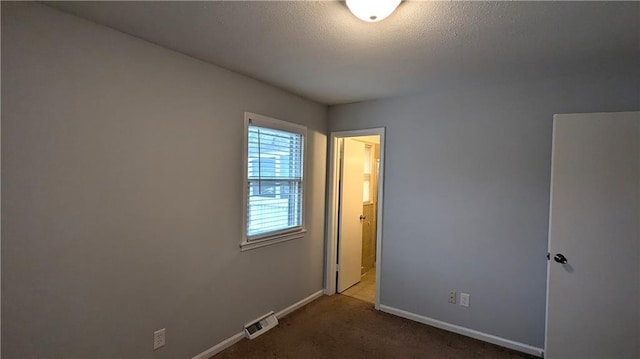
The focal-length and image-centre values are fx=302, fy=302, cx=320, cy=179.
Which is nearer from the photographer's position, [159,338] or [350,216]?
[159,338]

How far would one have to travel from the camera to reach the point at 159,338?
2.11 m

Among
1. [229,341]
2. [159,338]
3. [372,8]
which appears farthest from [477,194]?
[159,338]

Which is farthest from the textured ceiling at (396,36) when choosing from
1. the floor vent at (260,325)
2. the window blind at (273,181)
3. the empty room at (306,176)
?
the floor vent at (260,325)

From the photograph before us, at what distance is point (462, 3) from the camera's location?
1.49m

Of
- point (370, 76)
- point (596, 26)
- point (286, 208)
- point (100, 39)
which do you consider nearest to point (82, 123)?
point (100, 39)

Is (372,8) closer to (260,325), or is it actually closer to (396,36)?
(396,36)

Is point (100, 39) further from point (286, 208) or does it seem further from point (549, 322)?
point (549, 322)

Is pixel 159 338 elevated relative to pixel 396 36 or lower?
lower

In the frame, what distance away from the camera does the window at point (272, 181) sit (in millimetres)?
2750

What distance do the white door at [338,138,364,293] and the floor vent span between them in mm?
1137

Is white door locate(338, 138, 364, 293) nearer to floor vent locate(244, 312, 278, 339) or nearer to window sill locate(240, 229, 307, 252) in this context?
window sill locate(240, 229, 307, 252)

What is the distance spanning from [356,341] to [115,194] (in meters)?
2.28

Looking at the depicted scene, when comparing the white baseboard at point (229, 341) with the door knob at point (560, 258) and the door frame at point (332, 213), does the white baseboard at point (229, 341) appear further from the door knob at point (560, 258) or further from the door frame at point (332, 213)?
the door knob at point (560, 258)

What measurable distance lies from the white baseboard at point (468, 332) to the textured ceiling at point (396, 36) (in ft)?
7.56
